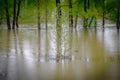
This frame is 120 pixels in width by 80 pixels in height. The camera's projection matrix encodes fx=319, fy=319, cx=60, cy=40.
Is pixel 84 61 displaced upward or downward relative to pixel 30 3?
downward

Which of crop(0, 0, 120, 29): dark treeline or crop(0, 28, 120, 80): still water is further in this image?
crop(0, 0, 120, 29): dark treeline

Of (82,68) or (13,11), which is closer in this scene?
(82,68)

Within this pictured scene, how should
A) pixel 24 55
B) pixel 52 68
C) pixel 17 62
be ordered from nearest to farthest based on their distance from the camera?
1. pixel 52 68
2. pixel 17 62
3. pixel 24 55

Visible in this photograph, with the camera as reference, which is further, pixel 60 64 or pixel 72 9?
Result: pixel 72 9

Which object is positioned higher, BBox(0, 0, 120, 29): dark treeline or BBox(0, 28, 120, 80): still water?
BBox(0, 0, 120, 29): dark treeline

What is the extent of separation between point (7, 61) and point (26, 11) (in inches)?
1123

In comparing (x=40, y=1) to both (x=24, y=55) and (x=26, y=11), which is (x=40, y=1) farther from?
(x=24, y=55)

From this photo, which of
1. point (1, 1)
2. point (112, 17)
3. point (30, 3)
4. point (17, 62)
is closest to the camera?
point (17, 62)

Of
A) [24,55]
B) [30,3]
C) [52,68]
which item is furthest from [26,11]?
[52,68]

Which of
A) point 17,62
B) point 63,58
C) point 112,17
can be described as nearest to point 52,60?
point 63,58

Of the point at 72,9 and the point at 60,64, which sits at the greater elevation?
the point at 72,9

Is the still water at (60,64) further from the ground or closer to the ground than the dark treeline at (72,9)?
closer to the ground

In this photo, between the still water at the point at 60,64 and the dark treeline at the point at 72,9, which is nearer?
the still water at the point at 60,64

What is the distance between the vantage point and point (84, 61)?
1308cm
